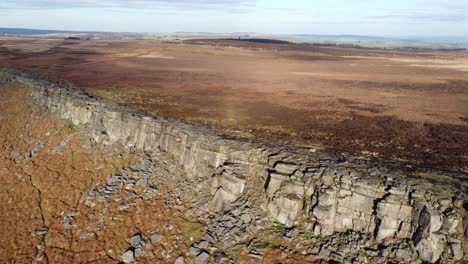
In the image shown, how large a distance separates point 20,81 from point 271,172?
43.2 metres

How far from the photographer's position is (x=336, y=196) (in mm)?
18078

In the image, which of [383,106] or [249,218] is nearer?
[249,218]

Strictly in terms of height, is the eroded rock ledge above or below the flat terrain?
below

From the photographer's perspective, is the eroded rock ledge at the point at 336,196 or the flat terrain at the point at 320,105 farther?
the flat terrain at the point at 320,105

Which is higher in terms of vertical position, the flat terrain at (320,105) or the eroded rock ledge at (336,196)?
the flat terrain at (320,105)

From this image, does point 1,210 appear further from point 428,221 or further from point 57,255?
point 428,221

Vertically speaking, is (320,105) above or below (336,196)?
above

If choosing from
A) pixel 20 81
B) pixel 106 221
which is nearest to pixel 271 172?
pixel 106 221

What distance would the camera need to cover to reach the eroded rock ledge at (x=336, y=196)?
51.3 ft

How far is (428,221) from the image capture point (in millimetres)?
15508

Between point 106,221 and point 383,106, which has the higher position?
point 383,106

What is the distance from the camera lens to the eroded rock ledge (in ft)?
51.3

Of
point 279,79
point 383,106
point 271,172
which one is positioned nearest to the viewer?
point 271,172

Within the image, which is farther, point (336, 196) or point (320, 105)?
point (320, 105)
